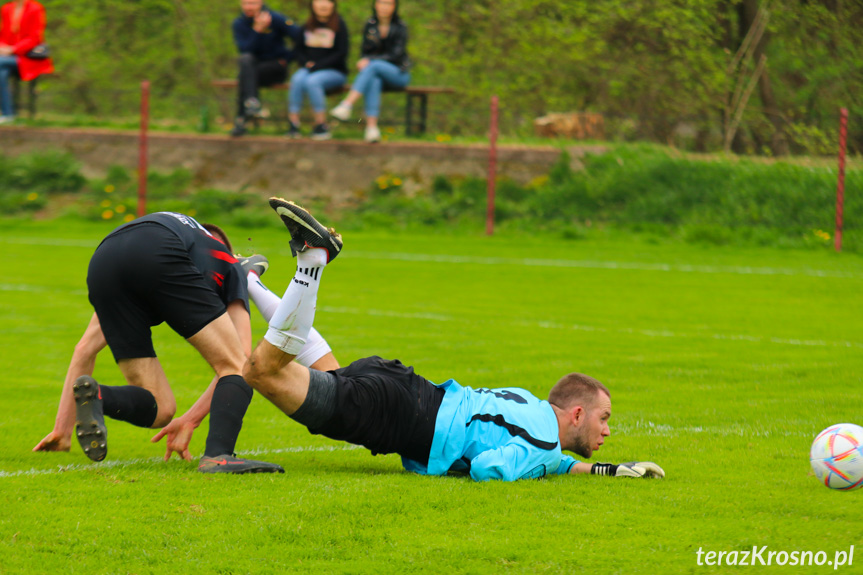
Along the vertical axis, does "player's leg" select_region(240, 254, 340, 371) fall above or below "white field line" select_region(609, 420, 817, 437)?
above

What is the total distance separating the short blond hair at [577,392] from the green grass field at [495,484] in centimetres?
38

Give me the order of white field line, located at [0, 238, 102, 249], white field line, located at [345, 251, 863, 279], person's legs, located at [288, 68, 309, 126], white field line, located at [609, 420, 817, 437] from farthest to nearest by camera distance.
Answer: person's legs, located at [288, 68, 309, 126] → white field line, located at [0, 238, 102, 249] → white field line, located at [345, 251, 863, 279] → white field line, located at [609, 420, 817, 437]

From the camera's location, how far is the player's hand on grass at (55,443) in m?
5.31

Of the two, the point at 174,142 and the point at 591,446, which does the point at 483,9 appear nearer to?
the point at 174,142

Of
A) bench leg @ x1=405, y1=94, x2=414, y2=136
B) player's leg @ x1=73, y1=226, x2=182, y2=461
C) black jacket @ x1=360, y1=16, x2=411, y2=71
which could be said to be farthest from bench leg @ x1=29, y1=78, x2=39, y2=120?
player's leg @ x1=73, y1=226, x2=182, y2=461

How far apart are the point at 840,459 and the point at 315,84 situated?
14.0 m

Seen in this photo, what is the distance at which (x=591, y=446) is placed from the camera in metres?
5.00

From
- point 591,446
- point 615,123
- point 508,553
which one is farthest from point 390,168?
point 508,553

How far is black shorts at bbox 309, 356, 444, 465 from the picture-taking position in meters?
4.75

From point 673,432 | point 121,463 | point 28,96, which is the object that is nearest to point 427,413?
point 121,463

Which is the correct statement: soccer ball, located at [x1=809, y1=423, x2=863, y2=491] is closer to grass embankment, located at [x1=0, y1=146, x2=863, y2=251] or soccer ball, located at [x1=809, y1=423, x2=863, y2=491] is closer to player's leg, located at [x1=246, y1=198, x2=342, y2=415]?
player's leg, located at [x1=246, y1=198, x2=342, y2=415]

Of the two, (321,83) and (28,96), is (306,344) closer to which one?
(321,83)

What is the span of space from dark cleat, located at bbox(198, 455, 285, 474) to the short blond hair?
146cm

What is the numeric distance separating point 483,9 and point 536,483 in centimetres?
2082
